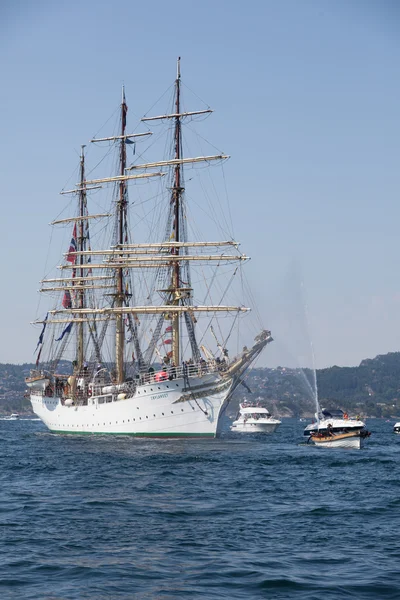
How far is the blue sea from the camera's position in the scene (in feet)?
76.6

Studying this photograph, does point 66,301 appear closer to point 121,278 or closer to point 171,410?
point 121,278

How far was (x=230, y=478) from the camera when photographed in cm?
4669

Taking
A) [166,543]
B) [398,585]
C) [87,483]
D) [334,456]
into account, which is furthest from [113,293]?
[398,585]

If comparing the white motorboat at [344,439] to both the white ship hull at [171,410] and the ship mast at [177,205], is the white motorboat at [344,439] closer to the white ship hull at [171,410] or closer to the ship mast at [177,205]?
the white ship hull at [171,410]

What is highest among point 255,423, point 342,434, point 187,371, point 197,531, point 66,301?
point 66,301

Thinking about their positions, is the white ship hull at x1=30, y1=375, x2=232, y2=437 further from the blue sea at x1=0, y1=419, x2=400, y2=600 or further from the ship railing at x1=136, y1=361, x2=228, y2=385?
the blue sea at x1=0, y1=419, x2=400, y2=600

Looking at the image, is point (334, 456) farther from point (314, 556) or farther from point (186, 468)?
point (314, 556)

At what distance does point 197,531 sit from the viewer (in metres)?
30.7

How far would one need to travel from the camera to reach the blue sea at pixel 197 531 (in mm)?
23344

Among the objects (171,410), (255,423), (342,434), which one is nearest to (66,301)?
(255,423)

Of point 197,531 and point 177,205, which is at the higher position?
point 177,205

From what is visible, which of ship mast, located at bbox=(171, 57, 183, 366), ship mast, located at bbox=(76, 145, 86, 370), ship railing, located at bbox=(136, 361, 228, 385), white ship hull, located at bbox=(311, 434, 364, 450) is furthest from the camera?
ship mast, located at bbox=(76, 145, 86, 370)

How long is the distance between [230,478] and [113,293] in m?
54.2

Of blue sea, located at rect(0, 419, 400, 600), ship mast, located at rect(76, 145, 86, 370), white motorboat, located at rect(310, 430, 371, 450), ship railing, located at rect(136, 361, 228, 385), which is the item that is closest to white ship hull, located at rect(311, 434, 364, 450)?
white motorboat, located at rect(310, 430, 371, 450)
